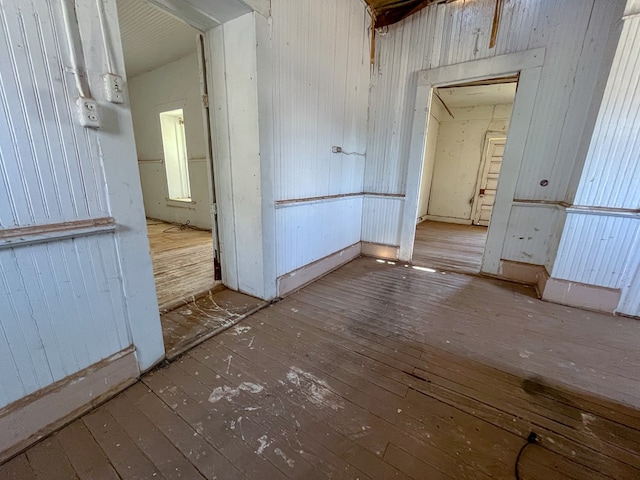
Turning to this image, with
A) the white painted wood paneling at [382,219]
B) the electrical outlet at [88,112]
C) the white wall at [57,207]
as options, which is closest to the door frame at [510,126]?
the white painted wood paneling at [382,219]

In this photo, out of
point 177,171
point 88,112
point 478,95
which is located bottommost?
point 177,171

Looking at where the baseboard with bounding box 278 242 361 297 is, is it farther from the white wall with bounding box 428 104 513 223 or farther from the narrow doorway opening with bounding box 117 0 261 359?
the white wall with bounding box 428 104 513 223

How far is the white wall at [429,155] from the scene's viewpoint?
6.46 metres

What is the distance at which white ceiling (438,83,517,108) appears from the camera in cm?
505

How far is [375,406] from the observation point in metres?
1.41

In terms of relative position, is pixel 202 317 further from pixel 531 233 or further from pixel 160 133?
pixel 160 133

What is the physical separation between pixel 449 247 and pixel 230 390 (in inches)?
178

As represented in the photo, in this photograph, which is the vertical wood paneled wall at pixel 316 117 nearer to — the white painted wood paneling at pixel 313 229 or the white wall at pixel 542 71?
the white painted wood paneling at pixel 313 229

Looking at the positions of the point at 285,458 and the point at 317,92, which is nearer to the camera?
the point at 285,458

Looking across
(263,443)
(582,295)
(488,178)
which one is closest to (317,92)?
(263,443)

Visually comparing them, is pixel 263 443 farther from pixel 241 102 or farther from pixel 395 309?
pixel 241 102

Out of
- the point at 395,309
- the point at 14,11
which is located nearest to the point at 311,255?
the point at 395,309

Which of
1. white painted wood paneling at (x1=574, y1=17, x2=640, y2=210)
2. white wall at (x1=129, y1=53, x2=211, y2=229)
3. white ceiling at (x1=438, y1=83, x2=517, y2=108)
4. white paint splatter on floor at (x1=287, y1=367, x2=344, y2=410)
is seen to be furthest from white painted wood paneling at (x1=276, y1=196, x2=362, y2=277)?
white ceiling at (x1=438, y1=83, x2=517, y2=108)

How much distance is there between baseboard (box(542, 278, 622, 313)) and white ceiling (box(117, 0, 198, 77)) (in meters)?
4.93
